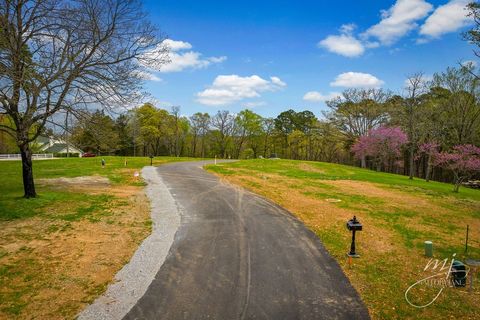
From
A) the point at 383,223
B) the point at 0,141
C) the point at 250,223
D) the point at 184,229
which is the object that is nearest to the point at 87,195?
the point at 184,229

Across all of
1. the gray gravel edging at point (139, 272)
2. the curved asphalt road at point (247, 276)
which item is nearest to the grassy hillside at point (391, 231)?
the curved asphalt road at point (247, 276)

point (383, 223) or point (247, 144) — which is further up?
point (247, 144)

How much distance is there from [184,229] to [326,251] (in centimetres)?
564

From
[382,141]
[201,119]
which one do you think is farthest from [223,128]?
[382,141]

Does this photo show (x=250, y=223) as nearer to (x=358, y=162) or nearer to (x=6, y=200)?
(x=6, y=200)

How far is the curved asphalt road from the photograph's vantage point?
6.80m

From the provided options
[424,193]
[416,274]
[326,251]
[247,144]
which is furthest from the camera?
[247,144]

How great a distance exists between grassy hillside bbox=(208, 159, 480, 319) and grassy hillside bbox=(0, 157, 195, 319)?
722 centimetres

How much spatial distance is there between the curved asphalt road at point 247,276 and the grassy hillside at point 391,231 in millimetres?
735

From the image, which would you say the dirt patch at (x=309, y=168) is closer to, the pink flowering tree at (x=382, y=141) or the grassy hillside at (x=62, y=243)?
the pink flowering tree at (x=382, y=141)

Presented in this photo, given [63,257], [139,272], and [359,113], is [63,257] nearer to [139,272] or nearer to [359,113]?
[139,272]

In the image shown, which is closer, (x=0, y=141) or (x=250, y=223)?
(x=250, y=223)

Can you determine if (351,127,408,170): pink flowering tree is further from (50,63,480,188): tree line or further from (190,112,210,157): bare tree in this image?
(190,112,210,157): bare tree

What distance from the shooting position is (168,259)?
9.36m
